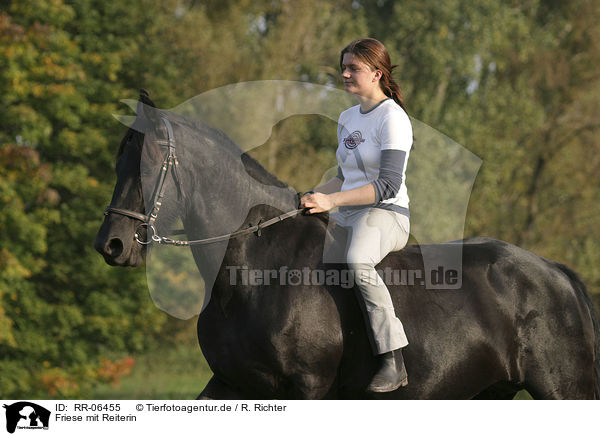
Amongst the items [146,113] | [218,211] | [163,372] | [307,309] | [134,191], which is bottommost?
[163,372]

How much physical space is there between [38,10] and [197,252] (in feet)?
44.5

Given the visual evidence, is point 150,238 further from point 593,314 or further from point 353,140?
point 593,314

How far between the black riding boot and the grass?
14.4 m

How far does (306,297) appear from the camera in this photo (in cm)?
400

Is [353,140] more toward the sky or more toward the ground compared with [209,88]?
more toward the ground

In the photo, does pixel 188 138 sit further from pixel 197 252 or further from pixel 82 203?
pixel 82 203

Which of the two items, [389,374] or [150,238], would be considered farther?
[389,374]

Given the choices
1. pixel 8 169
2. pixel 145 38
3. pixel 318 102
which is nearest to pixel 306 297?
pixel 8 169

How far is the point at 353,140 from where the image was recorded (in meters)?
4.22

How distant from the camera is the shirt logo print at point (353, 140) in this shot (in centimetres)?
419
